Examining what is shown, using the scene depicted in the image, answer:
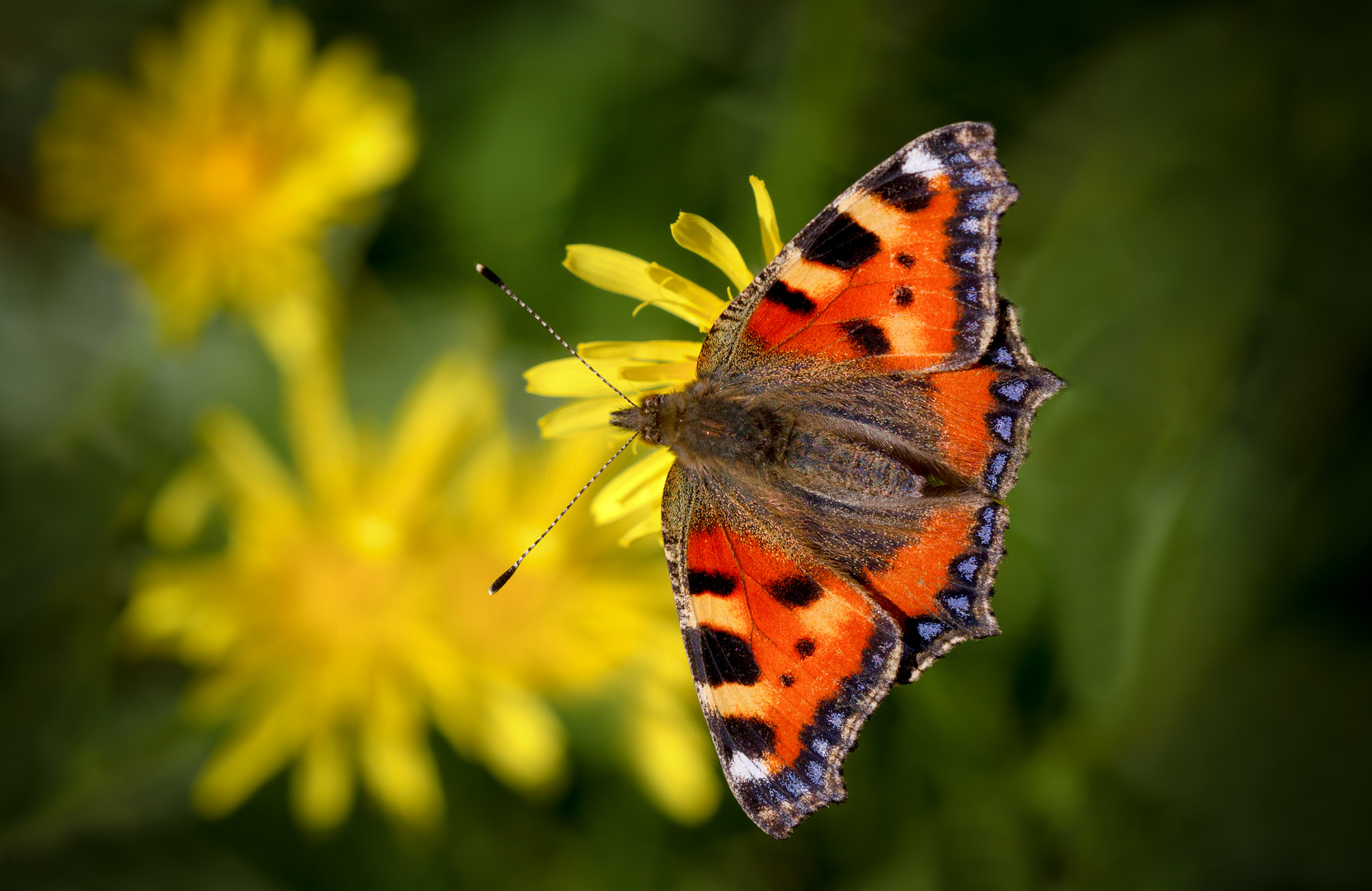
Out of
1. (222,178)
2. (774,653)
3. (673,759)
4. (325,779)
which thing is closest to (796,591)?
(774,653)

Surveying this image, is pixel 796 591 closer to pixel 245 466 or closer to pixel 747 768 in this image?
pixel 747 768

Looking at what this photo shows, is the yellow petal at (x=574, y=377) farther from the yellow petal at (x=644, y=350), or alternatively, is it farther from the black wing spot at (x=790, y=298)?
the black wing spot at (x=790, y=298)

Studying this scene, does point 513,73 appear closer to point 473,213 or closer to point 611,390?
point 473,213

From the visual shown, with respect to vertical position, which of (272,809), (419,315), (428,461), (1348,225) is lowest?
(272,809)

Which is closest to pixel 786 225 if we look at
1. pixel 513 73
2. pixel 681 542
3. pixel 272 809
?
pixel 681 542

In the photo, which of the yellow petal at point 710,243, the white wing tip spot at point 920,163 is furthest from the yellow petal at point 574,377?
the white wing tip spot at point 920,163
